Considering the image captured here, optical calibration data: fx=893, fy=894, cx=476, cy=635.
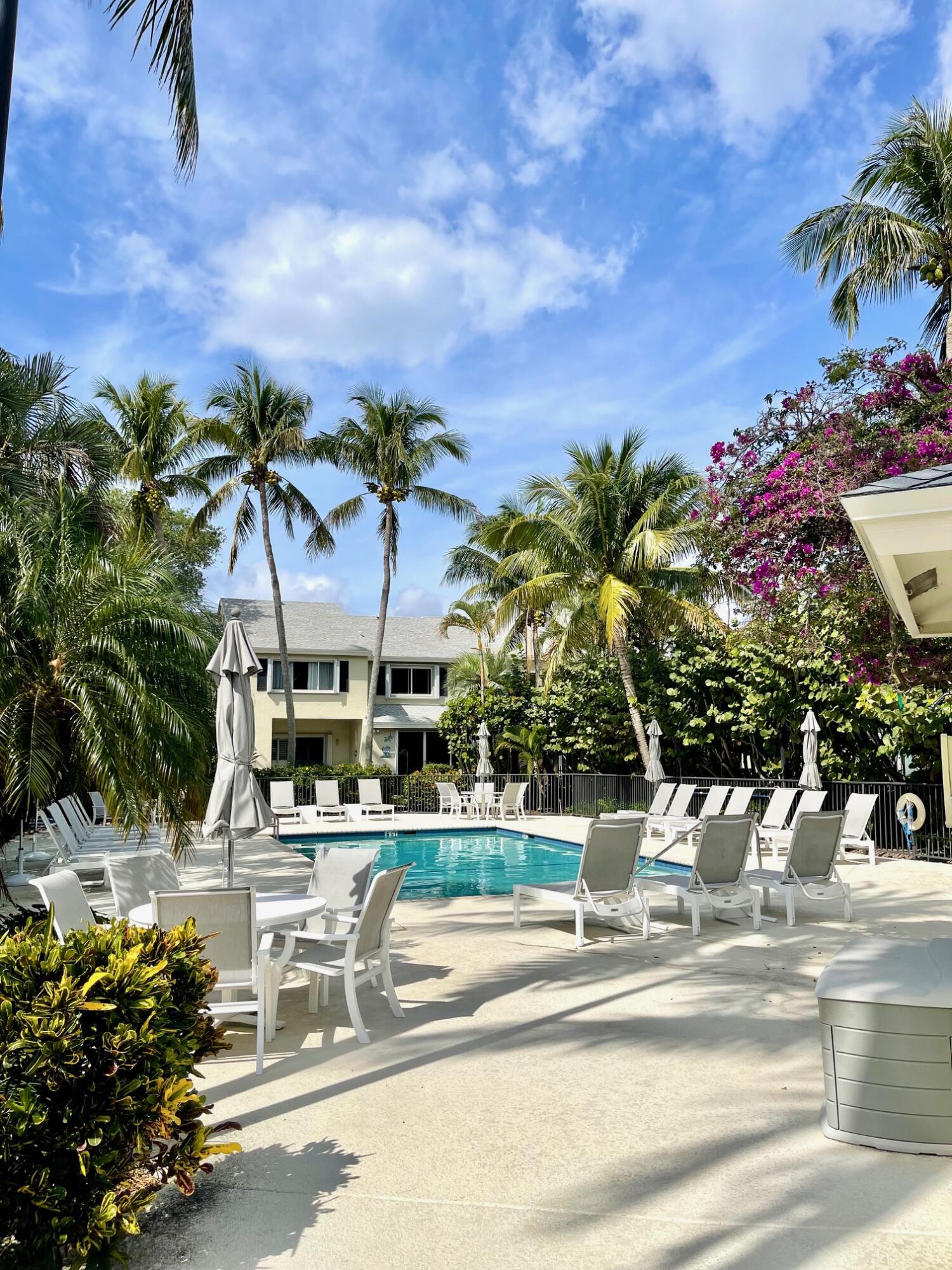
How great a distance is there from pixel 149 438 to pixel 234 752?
20.8 m

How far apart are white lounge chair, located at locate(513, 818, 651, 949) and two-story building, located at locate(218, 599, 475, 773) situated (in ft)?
82.1

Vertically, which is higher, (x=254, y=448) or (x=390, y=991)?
(x=254, y=448)

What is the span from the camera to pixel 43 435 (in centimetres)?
1405

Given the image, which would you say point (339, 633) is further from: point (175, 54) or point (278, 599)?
point (175, 54)

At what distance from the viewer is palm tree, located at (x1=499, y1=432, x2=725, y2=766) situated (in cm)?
2094

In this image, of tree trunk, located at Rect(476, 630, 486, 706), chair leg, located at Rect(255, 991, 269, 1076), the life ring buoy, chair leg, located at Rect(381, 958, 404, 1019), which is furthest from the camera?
tree trunk, located at Rect(476, 630, 486, 706)

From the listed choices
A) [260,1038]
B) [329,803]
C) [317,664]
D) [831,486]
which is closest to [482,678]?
[317,664]

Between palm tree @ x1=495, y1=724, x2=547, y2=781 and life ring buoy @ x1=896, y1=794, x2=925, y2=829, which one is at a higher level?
palm tree @ x1=495, y1=724, x2=547, y2=781

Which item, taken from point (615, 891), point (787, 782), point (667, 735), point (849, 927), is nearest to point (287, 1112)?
point (615, 891)

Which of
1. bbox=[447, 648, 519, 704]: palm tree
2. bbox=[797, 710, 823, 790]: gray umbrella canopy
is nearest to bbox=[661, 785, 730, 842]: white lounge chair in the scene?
bbox=[797, 710, 823, 790]: gray umbrella canopy

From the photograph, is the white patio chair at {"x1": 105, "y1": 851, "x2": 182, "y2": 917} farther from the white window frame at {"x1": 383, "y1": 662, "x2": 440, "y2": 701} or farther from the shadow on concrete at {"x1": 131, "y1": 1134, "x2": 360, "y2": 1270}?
the white window frame at {"x1": 383, "y1": 662, "x2": 440, "y2": 701}

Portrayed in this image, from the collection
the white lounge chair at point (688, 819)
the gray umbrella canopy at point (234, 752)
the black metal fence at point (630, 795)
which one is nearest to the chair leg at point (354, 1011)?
the gray umbrella canopy at point (234, 752)

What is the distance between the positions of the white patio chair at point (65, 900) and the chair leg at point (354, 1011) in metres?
1.50

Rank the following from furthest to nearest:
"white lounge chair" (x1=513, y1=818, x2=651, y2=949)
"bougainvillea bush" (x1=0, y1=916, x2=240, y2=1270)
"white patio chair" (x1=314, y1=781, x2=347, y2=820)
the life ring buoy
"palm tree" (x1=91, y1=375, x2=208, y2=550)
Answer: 1. "palm tree" (x1=91, y1=375, x2=208, y2=550)
2. "white patio chair" (x1=314, y1=781, x2=347, y2=820)
3. the life ring buoy
4. "white lounge chair" (x1=513, y1=818, x2=651, y2=949)
5. "bougainvillea bush" (x1=0, y1=916, x2=240, y2=1270)
